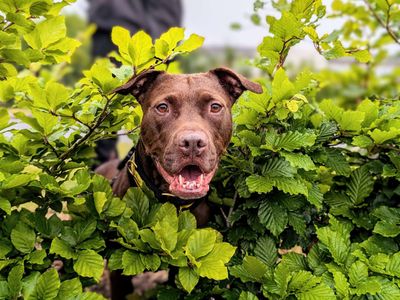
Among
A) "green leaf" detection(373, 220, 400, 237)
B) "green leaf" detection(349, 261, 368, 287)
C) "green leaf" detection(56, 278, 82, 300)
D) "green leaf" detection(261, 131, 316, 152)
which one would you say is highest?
"green leaf" detection(261, 131, 316, 152)

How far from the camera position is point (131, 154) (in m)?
3.79

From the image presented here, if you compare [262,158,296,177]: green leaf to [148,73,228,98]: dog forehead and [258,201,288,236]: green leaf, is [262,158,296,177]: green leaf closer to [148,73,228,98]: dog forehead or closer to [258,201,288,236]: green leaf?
[258,201,288,236]: green leaf

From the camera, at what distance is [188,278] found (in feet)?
8.39

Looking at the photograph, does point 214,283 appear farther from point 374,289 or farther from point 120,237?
Answer: point 374,289

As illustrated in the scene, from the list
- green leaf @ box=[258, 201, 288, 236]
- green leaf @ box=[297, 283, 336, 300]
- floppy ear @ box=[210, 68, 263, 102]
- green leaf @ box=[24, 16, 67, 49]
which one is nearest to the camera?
green leaf @ box=[297, 283, 336, 300]

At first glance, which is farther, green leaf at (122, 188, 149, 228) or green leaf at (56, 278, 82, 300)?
green leaf at (122, 188, 149, 228)

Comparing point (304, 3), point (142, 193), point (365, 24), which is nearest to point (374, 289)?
point (142, 193)

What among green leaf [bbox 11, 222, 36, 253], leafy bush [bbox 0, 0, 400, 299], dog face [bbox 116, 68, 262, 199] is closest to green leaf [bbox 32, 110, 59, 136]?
leafy bush [bbox 0, 0, 400, 299]

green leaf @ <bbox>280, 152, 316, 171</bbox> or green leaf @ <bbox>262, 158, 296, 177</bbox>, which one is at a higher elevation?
green leaf @ <bbox>280, 152, 316, 171</bbox>

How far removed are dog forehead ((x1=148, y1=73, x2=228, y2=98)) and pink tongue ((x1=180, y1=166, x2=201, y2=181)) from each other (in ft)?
1.34

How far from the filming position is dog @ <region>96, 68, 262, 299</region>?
9.25ft

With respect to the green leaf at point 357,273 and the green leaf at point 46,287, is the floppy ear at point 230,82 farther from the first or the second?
the green leaf at point 46,287

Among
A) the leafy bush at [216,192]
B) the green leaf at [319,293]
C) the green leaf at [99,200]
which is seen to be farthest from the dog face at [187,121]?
the green leaf at [319,293]

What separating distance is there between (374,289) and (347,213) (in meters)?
0.57
